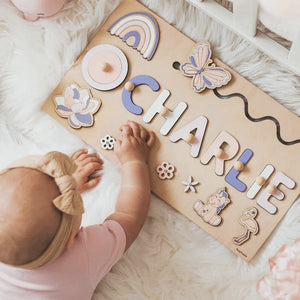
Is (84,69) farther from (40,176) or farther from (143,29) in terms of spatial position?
(40,176)

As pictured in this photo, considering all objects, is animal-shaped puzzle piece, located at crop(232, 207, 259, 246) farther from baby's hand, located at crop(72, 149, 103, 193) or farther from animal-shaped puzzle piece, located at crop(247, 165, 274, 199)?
baby's hand, located at crop(72, 149, 103, 193)

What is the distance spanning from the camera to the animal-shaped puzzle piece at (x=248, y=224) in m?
0.91

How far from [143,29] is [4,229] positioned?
539 millimetres

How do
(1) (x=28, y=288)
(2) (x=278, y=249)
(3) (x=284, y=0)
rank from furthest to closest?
(2) (x=278, y=249) → (1) (x=28, y=288) → (3) (x=284, y=0)

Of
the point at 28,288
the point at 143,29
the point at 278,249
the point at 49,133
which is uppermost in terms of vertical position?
the point at 143,29

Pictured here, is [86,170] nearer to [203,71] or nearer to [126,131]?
[126,131]

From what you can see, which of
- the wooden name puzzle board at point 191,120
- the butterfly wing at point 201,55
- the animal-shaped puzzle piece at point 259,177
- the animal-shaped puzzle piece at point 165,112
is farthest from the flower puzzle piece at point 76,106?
the animal-shaped puzzle piece at point 259,177

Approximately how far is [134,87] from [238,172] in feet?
0.95

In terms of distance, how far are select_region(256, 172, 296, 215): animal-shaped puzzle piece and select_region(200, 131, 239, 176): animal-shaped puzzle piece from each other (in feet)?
0.31

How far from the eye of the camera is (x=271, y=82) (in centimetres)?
94

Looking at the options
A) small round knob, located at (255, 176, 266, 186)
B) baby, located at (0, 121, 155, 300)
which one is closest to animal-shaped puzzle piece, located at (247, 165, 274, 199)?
small round knob, located at (255, 176, 266, 186)

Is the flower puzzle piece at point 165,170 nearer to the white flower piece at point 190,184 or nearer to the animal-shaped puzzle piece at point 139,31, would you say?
the white flower piece at point 190,184

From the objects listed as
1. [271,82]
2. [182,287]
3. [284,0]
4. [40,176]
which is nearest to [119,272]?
[182,287]

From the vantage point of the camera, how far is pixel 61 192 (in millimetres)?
692
